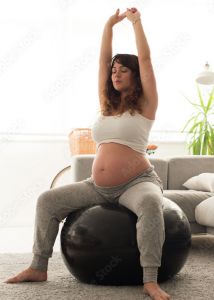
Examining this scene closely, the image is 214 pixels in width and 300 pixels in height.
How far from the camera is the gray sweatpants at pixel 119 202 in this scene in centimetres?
196

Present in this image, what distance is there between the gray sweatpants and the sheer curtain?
2770 mm

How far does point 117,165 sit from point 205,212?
3.28 ft

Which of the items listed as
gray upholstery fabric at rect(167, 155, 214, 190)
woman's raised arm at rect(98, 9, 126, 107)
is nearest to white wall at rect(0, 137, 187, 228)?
gray upholstery fabric at rect(167, 155, 214, 190)

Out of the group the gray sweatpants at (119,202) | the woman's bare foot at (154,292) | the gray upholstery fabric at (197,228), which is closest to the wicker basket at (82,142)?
the gray upholstery fabric at (197,228)

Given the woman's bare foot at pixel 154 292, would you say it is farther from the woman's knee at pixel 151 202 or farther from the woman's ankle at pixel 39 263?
the woman's ankle at pixel 39 263

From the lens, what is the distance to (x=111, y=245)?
2.03 m

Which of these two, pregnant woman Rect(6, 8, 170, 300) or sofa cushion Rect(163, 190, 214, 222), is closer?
pregnant woman Rect(6, 8, 170, 300)

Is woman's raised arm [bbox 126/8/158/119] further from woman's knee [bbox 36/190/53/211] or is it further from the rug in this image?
the rug

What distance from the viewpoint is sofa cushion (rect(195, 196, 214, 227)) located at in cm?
291

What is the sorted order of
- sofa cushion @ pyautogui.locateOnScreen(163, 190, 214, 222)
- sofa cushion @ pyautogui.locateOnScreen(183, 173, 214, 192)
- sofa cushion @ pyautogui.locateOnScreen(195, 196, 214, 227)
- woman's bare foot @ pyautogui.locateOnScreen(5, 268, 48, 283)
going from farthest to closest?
sofa cushion @ pyautogui.locateOnScreen(183, 173, 214, 192)
sofa cushion @ pyautogui.locateOnScreen(163, 190, 214, 222)
sofa cushion @ pyautogui.locateOnScreen(195, 196, 214, 227)
woman's bare foot @ pyautogui.locateOnScreen(5, 268, 48, 283)

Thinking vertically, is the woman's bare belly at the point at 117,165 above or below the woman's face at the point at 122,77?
below

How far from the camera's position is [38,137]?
5027mm

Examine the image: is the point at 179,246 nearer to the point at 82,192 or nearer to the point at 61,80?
the point at 82,192

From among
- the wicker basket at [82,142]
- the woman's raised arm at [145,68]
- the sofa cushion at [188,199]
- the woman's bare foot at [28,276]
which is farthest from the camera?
the wicker basket at [82,142]
